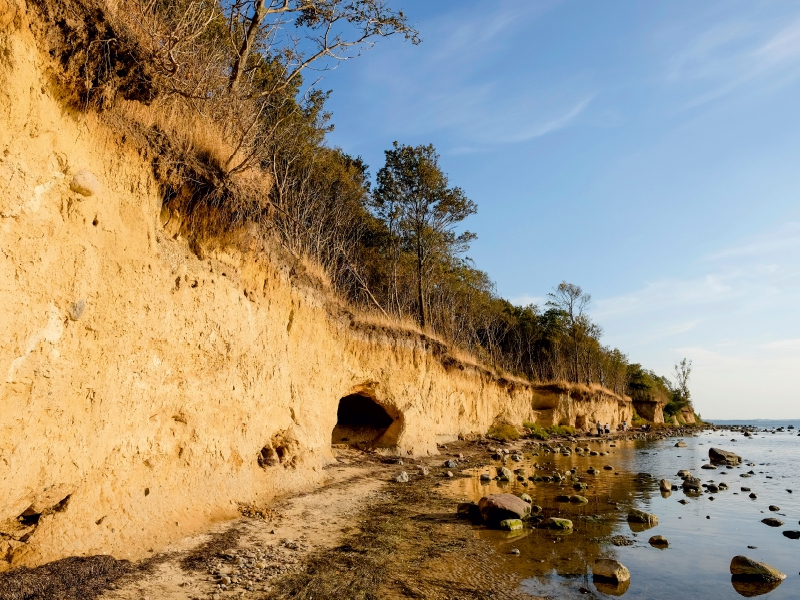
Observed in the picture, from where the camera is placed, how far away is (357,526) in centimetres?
853

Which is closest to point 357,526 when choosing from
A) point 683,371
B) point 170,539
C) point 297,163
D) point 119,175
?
point 170,539

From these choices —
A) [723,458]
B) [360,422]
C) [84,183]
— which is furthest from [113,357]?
[723,458]

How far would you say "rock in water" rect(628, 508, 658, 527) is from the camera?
32.7 feet

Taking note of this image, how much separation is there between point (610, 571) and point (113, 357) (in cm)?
722

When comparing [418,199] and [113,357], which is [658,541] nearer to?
[113,357]

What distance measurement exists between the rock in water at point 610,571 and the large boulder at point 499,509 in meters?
2.52

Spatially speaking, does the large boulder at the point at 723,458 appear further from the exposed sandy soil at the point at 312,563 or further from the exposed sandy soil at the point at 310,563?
the exposed sandy soil at the point at 312,563

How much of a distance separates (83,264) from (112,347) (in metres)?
1.09

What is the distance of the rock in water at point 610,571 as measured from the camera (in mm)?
6578

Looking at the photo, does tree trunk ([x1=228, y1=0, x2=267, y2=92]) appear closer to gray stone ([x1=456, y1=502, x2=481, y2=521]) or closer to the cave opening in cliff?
gray stone ([x1=456, y1=502, x2=481, y2=521])

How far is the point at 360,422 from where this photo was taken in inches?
762

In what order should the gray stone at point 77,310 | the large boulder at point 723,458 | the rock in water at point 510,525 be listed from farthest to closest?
the large boulder at point 723,458
the rock in water at point 510,525
the gray stone at point 77,310

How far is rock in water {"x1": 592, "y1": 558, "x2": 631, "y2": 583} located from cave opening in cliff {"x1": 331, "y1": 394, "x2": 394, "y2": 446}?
11661mm

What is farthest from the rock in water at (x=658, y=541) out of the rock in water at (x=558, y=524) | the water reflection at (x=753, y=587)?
the water reflection at (x=753, y=587)
